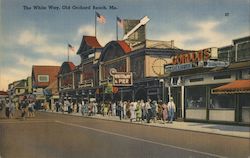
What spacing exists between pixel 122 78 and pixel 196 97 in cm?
854

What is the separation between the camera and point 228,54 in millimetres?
19578

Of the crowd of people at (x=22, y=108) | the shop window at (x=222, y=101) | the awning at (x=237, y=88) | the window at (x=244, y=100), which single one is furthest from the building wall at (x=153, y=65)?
the awning at (x=237, y=88)

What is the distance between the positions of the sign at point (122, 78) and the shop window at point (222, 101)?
9084 millimetres

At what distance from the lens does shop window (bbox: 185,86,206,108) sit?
21688mm

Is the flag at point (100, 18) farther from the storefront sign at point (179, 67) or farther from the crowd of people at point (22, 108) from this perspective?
the crowd of people at point (22, 108)

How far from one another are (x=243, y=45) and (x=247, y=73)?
4.31ft

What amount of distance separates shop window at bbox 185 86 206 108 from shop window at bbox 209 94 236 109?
0.72 metres

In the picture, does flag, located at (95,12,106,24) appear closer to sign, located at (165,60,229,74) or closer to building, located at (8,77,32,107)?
building, located at (8,77,32,107)

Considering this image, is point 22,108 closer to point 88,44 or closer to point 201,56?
point 88,44

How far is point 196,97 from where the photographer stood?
22453 mm

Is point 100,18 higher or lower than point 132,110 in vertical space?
higher

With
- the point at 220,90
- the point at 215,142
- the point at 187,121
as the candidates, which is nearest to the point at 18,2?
the point at 215,142

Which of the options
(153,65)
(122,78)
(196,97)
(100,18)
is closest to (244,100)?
(196,97)

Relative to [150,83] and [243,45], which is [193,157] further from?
[150,83]
